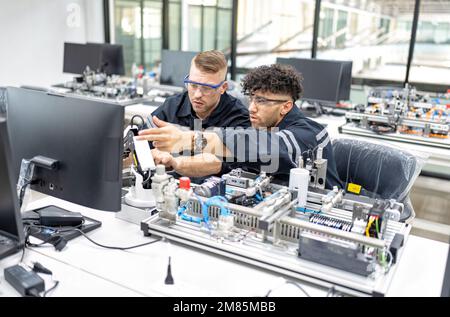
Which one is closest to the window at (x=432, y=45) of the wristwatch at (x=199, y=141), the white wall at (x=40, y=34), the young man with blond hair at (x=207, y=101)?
the young man with blond hair at (x=207, y=101)

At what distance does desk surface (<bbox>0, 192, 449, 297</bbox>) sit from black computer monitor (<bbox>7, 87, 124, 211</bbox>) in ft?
0.54

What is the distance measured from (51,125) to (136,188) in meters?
0.39

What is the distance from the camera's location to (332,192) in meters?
1.50

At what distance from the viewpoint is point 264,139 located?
1.68m

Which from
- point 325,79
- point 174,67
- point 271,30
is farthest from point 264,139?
Result: point 271,30

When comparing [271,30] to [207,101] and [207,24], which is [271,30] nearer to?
[207,24]

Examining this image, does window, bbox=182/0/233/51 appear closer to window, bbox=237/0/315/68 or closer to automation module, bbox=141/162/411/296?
window, bbox=237/0/315/68

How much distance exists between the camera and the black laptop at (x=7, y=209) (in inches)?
44.9

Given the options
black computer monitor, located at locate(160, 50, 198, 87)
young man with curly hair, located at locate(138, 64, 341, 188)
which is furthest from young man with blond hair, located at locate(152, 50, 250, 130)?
black computer monitor, located at locate(160, 50, 198, 87)

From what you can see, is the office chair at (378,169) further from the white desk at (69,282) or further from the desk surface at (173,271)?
the white desk at (69,282)

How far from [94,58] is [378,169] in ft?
11.4

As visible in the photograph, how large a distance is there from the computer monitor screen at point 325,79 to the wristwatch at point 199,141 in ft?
7.11

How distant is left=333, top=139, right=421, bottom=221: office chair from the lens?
1.96 m
